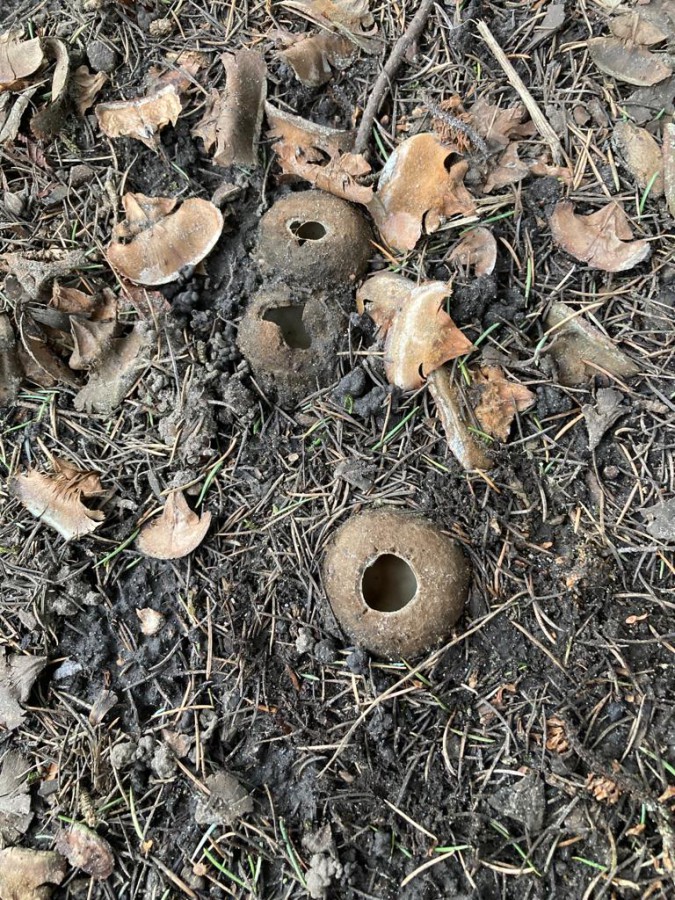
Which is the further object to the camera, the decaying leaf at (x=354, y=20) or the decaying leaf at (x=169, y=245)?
the decaying leaf at (x=354, y=20)

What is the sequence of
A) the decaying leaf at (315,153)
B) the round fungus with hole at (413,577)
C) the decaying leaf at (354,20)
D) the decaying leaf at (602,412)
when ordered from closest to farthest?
the round fungus with hole at (413,577) → the decaying leaf at (602,412) → the decaying leaf at (315,153) → the decaying leaf at (354,20)

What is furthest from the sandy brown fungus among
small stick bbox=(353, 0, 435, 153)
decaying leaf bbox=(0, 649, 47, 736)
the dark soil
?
decaying leaf bbox=(0, 649, 47, 736)

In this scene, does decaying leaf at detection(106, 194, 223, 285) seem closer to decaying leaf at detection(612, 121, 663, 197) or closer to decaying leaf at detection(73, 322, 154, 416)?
decaying leaf at detection(73, 322, 154, 416)

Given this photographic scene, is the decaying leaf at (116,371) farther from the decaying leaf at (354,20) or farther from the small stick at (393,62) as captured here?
the decaying leaf at (354,20)

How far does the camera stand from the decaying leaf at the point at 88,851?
213 centimetres

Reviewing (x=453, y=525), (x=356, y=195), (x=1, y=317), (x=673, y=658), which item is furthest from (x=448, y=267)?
(x=1, y=317)

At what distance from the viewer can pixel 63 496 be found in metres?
2.41

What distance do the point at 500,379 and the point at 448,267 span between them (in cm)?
48

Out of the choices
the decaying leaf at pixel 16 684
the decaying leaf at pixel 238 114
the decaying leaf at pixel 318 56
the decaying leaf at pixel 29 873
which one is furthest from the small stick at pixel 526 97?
the decaying leaf at pixel 29 873

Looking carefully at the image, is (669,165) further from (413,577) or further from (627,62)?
(413,577)

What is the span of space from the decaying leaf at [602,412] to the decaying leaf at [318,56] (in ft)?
5.57

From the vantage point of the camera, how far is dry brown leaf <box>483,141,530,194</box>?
8.01 feet

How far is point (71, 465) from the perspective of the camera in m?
2.49

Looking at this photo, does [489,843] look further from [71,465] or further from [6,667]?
[71,465]
